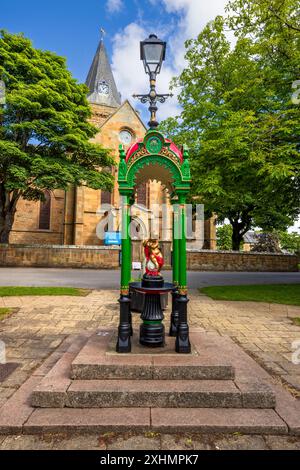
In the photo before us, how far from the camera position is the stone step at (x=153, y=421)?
2.79 m

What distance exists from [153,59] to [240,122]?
660cm

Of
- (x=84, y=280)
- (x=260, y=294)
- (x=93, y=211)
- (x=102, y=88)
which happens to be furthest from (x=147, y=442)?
(x=102, y=88)

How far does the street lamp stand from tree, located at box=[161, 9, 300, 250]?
5445 millimetres

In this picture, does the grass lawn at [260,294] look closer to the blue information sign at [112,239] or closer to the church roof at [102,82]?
the blue information sign at [112,239]

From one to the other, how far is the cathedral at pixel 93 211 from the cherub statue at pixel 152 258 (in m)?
22.8

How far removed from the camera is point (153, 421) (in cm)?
285

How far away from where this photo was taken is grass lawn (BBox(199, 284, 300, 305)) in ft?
32.0

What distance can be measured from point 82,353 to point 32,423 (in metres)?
1.15

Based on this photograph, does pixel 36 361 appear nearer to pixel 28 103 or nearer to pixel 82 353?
pixel 82 353

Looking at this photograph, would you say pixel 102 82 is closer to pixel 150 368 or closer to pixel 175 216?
pixel 175 216

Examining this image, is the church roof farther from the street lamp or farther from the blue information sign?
the street lamp

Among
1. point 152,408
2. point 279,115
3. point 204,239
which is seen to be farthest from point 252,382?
point 204,239

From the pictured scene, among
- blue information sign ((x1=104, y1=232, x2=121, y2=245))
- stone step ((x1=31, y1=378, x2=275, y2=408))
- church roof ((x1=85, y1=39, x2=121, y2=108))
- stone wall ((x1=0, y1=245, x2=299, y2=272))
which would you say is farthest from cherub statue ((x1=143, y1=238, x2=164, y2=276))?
church roof ((x1=85, y1=39, x2=121, y2=108))

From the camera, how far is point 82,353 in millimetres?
3910
